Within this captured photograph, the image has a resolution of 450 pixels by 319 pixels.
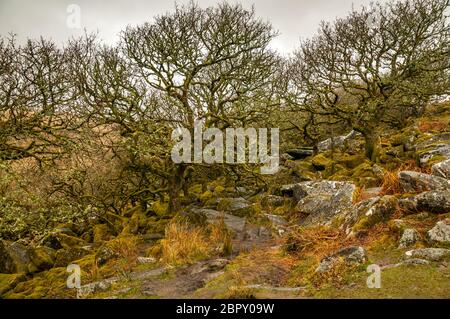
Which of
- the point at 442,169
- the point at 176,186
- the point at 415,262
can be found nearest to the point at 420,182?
the point at 442,169

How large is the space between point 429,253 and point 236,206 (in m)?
9.98

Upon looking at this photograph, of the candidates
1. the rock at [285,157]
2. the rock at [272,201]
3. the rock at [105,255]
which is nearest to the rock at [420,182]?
the rock at [272,201]

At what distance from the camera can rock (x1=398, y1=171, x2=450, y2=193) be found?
11.3 m

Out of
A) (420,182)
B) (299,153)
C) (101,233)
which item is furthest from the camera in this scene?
(299,153)

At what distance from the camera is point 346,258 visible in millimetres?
8562

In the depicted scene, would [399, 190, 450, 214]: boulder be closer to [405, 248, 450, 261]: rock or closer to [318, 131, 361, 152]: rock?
[405, 248, 450, 261]: rock

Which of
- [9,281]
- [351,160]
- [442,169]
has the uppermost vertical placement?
[351,160]

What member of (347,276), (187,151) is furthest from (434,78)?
(347,276)

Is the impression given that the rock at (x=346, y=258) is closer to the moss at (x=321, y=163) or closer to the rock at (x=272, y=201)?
the rock at (x=272, y=201)

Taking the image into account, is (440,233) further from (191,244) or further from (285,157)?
(285,157)

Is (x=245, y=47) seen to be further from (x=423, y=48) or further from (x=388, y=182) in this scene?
(x=423, y=48)

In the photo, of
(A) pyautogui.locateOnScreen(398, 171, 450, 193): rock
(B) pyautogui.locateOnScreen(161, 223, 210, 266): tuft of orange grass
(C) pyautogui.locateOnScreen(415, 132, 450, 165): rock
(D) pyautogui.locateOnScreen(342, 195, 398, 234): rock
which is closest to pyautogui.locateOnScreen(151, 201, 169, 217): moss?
(B) pyautogui.locateOnScreen(161, 223, 210, 266): tuft of orange grass

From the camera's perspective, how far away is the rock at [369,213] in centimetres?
1075

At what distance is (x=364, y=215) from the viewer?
1102 centimetres
